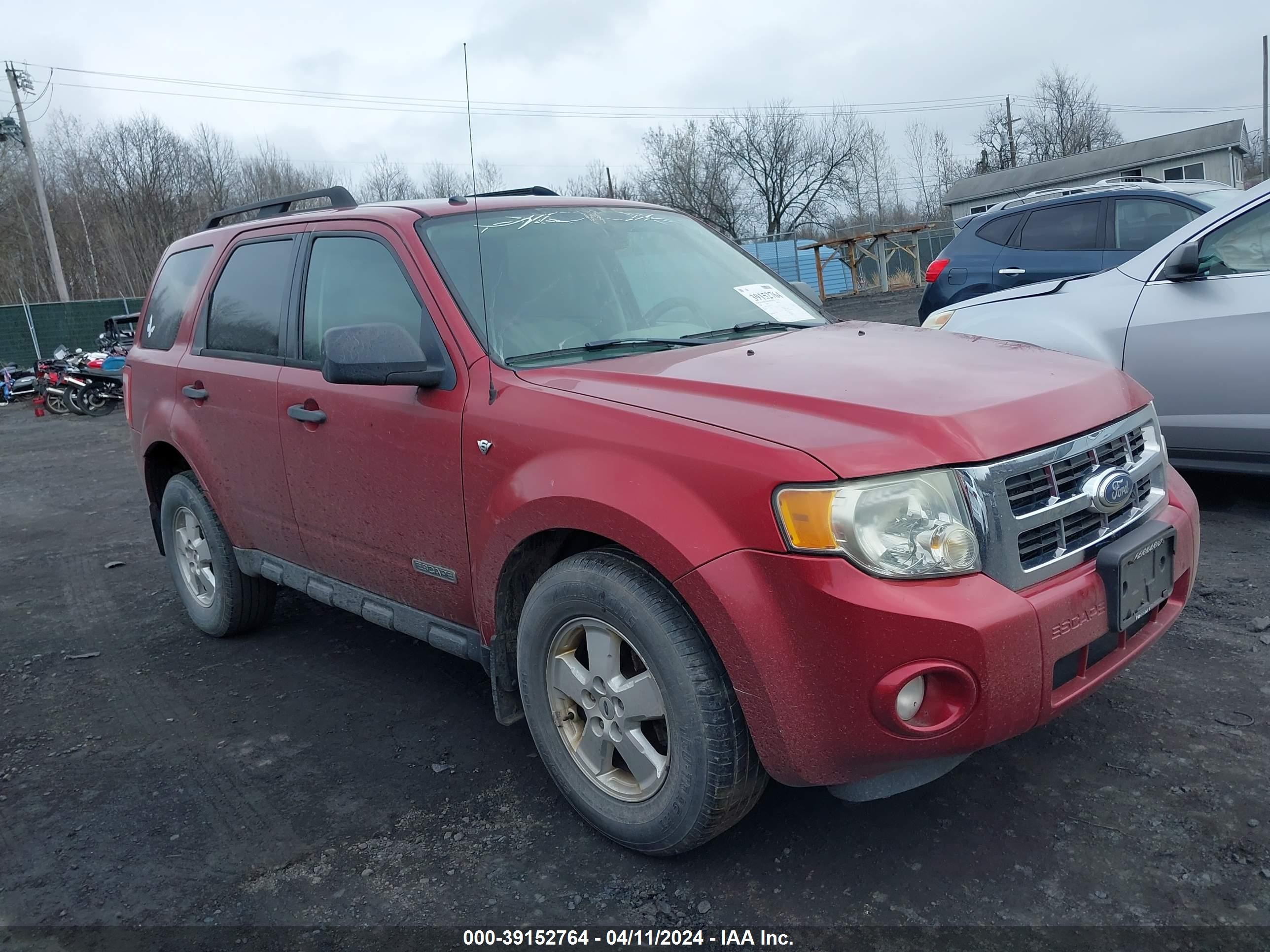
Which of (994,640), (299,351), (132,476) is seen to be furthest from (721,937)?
(132,476)

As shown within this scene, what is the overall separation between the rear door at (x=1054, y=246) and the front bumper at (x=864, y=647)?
24.2 feet

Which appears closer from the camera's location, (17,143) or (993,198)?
(17,143)

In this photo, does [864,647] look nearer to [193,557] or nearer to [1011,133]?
[193,557]

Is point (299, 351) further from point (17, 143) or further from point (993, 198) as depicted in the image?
point (993, 198)

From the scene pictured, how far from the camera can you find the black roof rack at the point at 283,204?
13.3ft

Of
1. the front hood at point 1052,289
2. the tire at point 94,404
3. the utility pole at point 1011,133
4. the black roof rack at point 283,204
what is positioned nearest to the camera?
the black roof rack at point 283,204

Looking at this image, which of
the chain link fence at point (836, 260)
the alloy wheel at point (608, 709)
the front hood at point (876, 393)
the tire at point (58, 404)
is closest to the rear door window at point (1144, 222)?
the front hood at point (876, 393)

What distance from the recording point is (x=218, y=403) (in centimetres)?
412

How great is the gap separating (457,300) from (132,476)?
8.82 m

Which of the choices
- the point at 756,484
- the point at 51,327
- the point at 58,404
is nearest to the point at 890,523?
the point at 756,484

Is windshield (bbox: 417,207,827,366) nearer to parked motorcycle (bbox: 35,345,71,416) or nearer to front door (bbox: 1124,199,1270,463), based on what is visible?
front door (bbox: 1124,199,1270,463)

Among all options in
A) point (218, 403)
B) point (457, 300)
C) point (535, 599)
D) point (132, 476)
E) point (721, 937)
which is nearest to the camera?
point (721, 937)

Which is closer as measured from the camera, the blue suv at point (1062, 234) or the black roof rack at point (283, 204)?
the black roof rack at point (283, 204)

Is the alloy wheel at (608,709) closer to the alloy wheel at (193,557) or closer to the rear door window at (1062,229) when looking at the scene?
the alloy wheel at (193,557)
